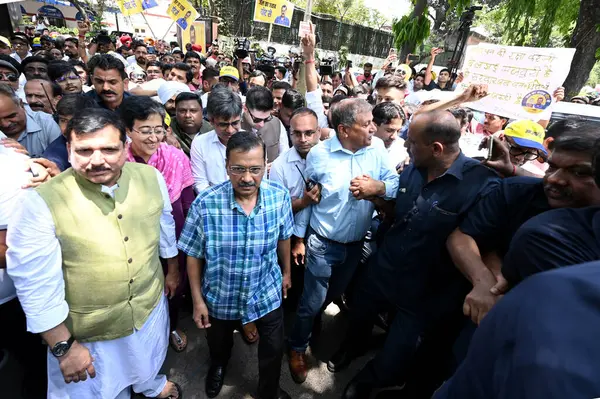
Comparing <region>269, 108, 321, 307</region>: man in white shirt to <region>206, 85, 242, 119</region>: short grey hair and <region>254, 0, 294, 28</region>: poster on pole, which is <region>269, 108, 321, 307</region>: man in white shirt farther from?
<region>254, 0, 294, 28</region>: poster on pole

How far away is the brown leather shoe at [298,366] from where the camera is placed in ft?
8.05

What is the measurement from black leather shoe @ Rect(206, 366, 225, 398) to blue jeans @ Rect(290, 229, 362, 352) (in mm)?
569

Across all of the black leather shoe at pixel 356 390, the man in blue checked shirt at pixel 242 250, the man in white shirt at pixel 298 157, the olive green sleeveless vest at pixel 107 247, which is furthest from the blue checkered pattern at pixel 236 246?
the black leather shoe at pixel 356 390

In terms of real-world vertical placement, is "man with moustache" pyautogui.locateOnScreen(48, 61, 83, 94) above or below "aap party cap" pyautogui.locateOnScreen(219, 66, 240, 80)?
below

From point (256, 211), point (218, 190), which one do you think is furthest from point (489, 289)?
point (218, 190)

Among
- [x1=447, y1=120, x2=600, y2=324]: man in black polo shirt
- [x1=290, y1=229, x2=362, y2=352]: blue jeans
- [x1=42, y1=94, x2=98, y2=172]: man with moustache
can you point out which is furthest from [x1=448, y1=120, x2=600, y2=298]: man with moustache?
[x1=42, y1=94, x2=98, y2=172]: man with moustache

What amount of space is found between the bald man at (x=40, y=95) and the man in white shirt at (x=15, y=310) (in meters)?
1.59

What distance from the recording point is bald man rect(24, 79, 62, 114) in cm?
313

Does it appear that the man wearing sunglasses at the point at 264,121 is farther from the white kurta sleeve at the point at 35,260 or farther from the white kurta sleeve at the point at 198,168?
the white kurta sleeve at the point at 35,260

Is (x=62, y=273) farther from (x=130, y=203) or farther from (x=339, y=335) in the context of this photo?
(x=339, y=335)

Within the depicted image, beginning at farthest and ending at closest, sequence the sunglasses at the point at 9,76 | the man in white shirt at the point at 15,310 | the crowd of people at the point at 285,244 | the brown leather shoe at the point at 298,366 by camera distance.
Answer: the sunglasses at the point at 9,76 < the brown leather shoe at the point at 298,366 < the man in white shirt at the point at 15,310 < the crowd of people at the point at 285,244

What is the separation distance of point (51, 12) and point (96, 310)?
33.1 metres

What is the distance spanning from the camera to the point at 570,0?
8812 millimetres

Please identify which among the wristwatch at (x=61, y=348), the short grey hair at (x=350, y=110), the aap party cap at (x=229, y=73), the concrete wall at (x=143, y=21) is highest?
the concrete wall at (x=143, y=21)
